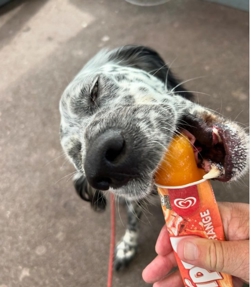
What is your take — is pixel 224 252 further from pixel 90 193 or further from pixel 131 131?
pixel 90 193

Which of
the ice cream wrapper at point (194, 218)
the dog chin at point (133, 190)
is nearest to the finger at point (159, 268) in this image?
the ice cream wrapper at point (194, 218)

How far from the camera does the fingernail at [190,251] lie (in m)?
1.39

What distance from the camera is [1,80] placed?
3.59m

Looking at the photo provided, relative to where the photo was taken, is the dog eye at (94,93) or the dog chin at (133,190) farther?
the dog eye at (94,93)

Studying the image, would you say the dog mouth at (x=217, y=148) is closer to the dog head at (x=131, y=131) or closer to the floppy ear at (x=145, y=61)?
the dog head at (x=131, y=131)

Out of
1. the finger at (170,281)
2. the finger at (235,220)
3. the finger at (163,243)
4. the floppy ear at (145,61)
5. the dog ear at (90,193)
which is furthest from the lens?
the floppy ear at (145,61)

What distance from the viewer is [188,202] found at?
4.58ft

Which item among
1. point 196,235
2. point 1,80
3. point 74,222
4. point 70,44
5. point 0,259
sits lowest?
point 0,259

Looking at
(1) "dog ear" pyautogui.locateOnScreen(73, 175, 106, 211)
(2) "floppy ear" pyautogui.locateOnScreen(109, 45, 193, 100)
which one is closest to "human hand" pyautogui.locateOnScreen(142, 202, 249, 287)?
(1) "dog ear" pyautogui.locateOnScreen(73, 175, 106, 211)

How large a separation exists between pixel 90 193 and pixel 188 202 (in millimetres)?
820

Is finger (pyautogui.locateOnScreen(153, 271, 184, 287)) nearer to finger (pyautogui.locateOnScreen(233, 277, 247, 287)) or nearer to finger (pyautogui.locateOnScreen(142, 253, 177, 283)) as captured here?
finger (pyautogui.locateOnScreen(142, 253, 177, 283))

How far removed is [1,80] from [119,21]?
4.39ft

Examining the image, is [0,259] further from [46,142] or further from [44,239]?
[46,142]

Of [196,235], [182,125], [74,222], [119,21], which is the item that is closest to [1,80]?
[119,21]
